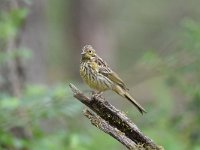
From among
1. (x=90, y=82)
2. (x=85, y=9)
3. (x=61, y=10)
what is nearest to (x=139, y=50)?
(x=61, y=10)

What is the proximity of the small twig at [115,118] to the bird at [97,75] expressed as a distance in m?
0.62

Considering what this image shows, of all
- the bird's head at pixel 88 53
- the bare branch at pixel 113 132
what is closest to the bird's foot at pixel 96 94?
the bare branch at pixel 113 132

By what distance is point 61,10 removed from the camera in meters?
25.4

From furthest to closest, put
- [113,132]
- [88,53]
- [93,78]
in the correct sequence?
[93,78], [88,53], [113,132]

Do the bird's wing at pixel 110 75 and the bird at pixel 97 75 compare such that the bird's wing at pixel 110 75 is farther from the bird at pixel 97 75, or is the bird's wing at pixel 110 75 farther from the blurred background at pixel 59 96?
the blurred background at pixel 59 96

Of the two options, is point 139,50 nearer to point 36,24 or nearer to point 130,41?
point 130,41

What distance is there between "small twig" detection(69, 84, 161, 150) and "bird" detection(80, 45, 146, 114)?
0.62 meters

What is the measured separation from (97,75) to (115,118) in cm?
98

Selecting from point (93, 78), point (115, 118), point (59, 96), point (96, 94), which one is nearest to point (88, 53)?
point (93, 78)

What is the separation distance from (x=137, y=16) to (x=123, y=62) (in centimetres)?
156

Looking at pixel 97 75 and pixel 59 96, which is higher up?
pixel 59 96

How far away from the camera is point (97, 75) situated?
7867 mm

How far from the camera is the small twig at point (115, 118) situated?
693cm

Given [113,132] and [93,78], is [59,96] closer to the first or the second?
[93,78]
